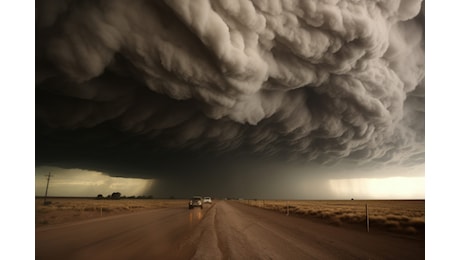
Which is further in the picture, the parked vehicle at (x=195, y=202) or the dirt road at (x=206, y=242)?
the parked vehicle at (x=195, y=202)

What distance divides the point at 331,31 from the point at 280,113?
203 cm

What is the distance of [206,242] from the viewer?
19.0 ft

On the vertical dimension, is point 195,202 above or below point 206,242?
above

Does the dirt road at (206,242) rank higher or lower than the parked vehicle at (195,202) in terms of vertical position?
lower

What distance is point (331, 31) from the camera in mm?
7441

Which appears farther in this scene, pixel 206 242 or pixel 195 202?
pixel 195 202

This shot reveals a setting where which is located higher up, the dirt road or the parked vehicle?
the parked vehicle

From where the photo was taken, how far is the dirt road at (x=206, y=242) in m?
5.16

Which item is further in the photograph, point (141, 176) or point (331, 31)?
point (331, 31)

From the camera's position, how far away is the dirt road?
16.9ft
